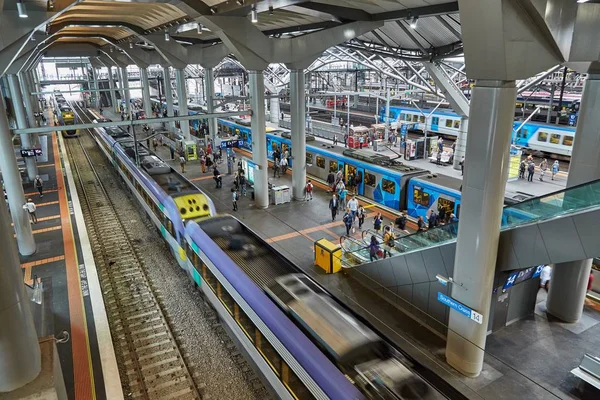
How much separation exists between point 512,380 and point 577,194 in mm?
4139

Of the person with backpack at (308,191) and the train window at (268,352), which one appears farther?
the person with backpack at (308,191)

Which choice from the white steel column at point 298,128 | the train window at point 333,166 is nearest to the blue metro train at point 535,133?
the train window at point 333,166

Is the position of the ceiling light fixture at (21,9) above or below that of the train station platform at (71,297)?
above

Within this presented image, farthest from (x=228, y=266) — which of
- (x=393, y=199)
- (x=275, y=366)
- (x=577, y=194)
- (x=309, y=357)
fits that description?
(x=393, y=199)

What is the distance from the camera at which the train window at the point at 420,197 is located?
17031mm

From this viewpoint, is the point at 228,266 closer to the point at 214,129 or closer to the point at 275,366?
the point at 275,366

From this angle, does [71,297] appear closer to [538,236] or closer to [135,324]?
[135,324]

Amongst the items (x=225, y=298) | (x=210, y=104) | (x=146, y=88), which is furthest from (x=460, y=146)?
(x=146, y=88)

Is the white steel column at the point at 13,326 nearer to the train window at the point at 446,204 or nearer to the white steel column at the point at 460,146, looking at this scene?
the train window at the point at 446,204

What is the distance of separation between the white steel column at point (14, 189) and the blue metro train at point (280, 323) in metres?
5.99

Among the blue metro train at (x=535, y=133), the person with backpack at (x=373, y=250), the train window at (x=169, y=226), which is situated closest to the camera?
the person with backpack at (x=373, y=250)

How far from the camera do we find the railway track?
8.98 m

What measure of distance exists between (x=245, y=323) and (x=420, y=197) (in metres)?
10.9

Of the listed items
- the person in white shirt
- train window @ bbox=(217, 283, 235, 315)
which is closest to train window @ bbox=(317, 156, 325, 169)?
the person in white shirt
